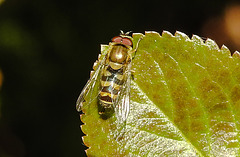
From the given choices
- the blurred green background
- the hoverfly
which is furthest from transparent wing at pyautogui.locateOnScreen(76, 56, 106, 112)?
the blurred green background

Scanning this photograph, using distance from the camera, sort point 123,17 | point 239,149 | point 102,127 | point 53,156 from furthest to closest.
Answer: point 123,17
point 53,156
point 102,127
point 239,149

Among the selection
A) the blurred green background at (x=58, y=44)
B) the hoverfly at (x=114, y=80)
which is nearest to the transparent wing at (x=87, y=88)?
the hoverfly at (x=114, y=80)

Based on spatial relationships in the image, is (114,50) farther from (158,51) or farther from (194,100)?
(194,100)

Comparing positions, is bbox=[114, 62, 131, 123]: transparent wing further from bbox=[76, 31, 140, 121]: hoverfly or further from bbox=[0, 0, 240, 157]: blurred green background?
bbox=[0, 0, 240, 157]: blurred green background

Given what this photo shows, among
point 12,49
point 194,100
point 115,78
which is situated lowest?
point 194,100

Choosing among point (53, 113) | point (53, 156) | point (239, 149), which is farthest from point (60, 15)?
point (239, 149)

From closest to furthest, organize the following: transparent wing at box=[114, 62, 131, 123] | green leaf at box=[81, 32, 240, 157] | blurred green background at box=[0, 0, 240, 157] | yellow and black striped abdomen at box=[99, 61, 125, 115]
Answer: green leaf at box=[81, 32, 240, 157] → transparent wing at box=[114, 62, 131, 123] → yellow and black striped abdomen at box=[99, 61, 125, 115] → blurred green background at box=[0, 0, 240, 157]
